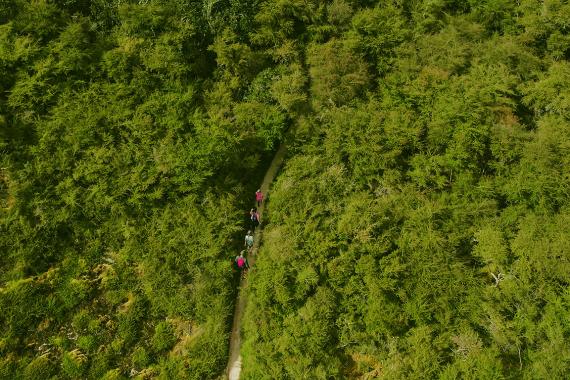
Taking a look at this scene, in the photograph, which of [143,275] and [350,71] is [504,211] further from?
[143,275]

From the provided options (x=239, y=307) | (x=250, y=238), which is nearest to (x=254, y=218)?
(x=250, y=238)

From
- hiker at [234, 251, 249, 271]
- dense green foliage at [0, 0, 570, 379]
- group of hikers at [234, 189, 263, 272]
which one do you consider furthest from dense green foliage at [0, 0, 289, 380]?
group of hikers at [234, 189, 263, 272]

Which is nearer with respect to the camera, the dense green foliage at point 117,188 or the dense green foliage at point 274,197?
the dense green foliage at point 117,188

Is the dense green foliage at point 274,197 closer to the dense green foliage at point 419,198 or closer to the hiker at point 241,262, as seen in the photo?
the dense green foliage at point 419,198

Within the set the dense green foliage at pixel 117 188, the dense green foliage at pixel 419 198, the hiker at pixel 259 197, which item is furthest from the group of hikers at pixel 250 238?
the dense green foliage at pixel 419 198

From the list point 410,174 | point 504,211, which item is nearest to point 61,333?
point 410,174

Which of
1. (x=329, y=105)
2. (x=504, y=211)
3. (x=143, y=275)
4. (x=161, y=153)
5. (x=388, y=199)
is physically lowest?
(x=504, y=211)

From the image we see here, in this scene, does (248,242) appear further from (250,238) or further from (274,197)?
(274,197)
